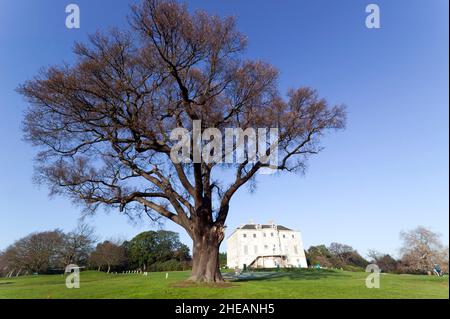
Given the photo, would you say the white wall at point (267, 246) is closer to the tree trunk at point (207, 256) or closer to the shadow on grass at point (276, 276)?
the shadow on grass at point (276, 276)

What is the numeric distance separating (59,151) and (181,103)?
331 inches

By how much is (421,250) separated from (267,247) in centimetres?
3537

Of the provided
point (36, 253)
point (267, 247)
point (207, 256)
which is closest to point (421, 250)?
point (267, 247)

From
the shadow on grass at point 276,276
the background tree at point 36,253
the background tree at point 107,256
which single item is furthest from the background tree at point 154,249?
the shadow on grass at point 276,276

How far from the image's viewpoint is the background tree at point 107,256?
58.2 m

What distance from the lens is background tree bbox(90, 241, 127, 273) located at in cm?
5825

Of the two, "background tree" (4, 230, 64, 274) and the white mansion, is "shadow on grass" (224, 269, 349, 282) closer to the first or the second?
the white mansion

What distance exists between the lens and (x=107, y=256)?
59156 millimetres

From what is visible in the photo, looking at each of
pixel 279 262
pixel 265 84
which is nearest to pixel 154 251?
pixel 279 262

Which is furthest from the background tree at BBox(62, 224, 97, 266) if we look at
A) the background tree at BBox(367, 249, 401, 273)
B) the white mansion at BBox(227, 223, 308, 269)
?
the background tree at BBox(367, 249, 401, 273)

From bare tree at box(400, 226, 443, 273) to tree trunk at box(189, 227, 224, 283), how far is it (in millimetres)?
53478

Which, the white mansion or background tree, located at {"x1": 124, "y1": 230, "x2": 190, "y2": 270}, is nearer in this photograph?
background tree, located at {"x1": 124, "y1": 230, "x2": 190, "y2": 270}

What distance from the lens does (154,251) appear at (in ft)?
240
